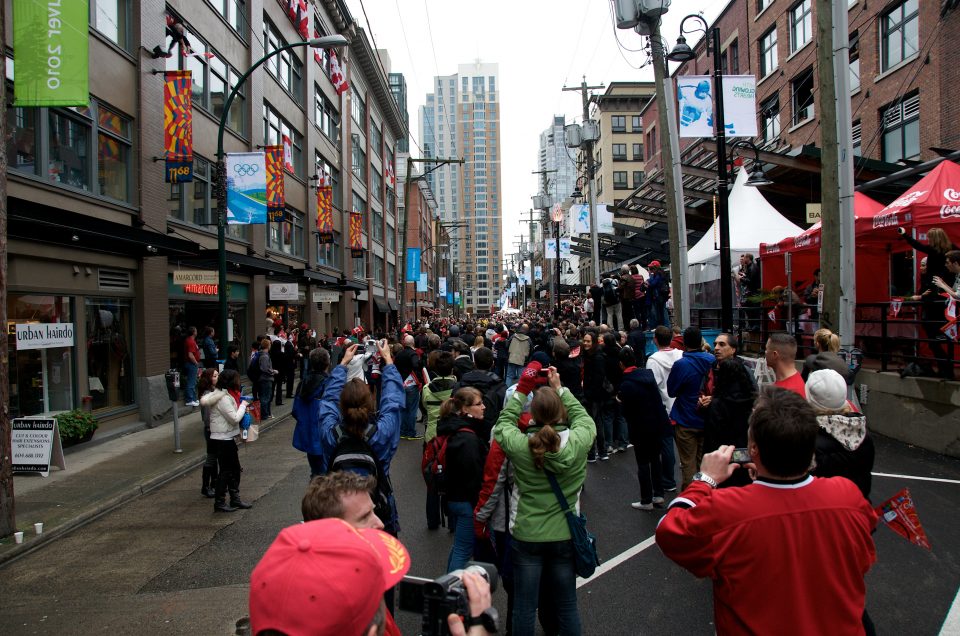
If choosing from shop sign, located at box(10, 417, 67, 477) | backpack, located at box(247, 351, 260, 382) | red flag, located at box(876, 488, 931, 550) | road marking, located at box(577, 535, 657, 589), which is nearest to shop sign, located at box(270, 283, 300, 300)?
backpack, located at box(247, 351, 260, 382)

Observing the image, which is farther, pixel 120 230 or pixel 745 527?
pixel 120 230

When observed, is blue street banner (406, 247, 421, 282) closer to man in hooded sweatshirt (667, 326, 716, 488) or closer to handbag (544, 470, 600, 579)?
man in hooded sweatshirt (667, 326, 716, 488)

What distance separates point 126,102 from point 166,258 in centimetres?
353

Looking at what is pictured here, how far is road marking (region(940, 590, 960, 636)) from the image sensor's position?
404 centimetres

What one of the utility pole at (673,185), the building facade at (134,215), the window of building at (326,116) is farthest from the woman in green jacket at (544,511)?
the window of building at (326,116)

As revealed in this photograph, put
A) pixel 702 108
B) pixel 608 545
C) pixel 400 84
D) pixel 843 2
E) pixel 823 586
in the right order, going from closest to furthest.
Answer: pixel 823 586 < pixel 608 545 < pixel 843 2 < pixel 702 108 < pixel 400 84

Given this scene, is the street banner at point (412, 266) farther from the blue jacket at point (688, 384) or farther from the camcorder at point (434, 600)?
the camcorder at point (434, 600)

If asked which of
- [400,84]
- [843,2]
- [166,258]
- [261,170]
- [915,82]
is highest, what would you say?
[400,84]

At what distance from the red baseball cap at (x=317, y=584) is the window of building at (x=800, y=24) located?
85.1ft

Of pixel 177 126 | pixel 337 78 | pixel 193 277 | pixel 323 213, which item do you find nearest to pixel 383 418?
pixel 193 277

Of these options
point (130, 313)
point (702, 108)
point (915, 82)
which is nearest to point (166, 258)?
point (130, 313)

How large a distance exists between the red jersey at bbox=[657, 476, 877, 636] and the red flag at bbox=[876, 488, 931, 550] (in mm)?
1206

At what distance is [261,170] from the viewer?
46.6 ft

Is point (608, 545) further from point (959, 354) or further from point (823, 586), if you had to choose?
point (959, 354)
